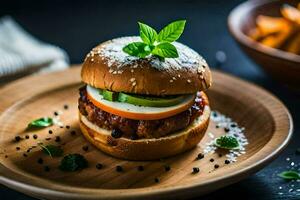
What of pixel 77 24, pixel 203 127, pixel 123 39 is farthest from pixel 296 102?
pixel 77 24

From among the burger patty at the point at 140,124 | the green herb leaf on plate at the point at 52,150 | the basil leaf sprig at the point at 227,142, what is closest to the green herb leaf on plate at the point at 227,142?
the basil leaf sprig at the point at 227,142

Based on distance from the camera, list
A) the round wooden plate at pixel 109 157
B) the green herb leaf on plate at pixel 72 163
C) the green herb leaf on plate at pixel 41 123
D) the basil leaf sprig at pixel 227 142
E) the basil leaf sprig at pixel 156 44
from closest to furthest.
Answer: the round wooden plate at pixel 109 157, the green herb leaf on plate at pixel 72 163, the basil leaf sprig at pixel 156 44, the basil leaf sprig at pixel 227 142, the green herb leaf on plate at pixel 41 123

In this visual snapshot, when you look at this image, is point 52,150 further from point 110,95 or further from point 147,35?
point 147,35

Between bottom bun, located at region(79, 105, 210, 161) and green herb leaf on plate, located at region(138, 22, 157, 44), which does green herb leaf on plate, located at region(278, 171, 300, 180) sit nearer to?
bottom bun, located at region(79, 105, 210, 161)

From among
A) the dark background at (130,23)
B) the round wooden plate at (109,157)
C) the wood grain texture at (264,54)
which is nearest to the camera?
the round wooden plate at (109,157)

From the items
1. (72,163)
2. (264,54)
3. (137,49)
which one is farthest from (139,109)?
(264,54)

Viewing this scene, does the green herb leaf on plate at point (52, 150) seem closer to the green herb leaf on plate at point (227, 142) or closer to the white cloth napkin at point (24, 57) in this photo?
the green herb leaf on plate at point (227, 142)

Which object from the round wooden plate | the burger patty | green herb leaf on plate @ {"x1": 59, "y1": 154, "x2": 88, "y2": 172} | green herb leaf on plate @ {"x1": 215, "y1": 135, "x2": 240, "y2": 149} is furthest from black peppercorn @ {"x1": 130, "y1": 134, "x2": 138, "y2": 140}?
green herb leaf on plate @ {"x1": 215, "y1": 135, "x2": 240, "y2": 149}
